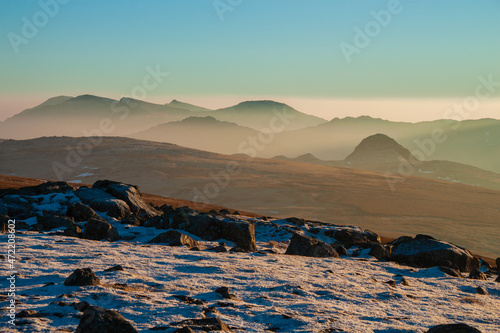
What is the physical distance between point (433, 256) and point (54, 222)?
11905 mm

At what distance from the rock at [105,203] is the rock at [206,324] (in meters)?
11.2

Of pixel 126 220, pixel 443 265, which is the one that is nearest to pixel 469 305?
pixel 443 265

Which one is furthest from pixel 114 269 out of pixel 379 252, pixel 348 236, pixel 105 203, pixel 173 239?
pixel 348 236

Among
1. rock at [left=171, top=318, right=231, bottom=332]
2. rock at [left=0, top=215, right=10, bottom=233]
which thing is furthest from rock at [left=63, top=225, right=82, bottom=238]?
rock at [left=171, top=318, right=231, bottom=332]

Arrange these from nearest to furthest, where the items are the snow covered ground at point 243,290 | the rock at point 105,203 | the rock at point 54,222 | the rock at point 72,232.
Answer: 1. the snow covered ground at point 243,290
2. the rock at point 72,232
3. the rock at point 54,222
4. the rock at point 105,203

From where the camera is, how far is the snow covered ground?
7.73m

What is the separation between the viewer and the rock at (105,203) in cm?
1789

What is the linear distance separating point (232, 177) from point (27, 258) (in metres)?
57.2

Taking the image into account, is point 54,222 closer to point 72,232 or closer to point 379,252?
point 72,232

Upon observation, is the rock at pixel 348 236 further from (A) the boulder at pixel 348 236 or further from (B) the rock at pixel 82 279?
(B) the rock at pixel 82 279

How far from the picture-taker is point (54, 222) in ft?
49.9

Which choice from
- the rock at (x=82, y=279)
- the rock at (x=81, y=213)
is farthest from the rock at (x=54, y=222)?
the rock at (x=82, y=279)

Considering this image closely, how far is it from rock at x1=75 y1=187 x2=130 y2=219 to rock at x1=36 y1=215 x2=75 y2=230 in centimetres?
238

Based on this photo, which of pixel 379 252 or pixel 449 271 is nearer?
pixel 449 271
